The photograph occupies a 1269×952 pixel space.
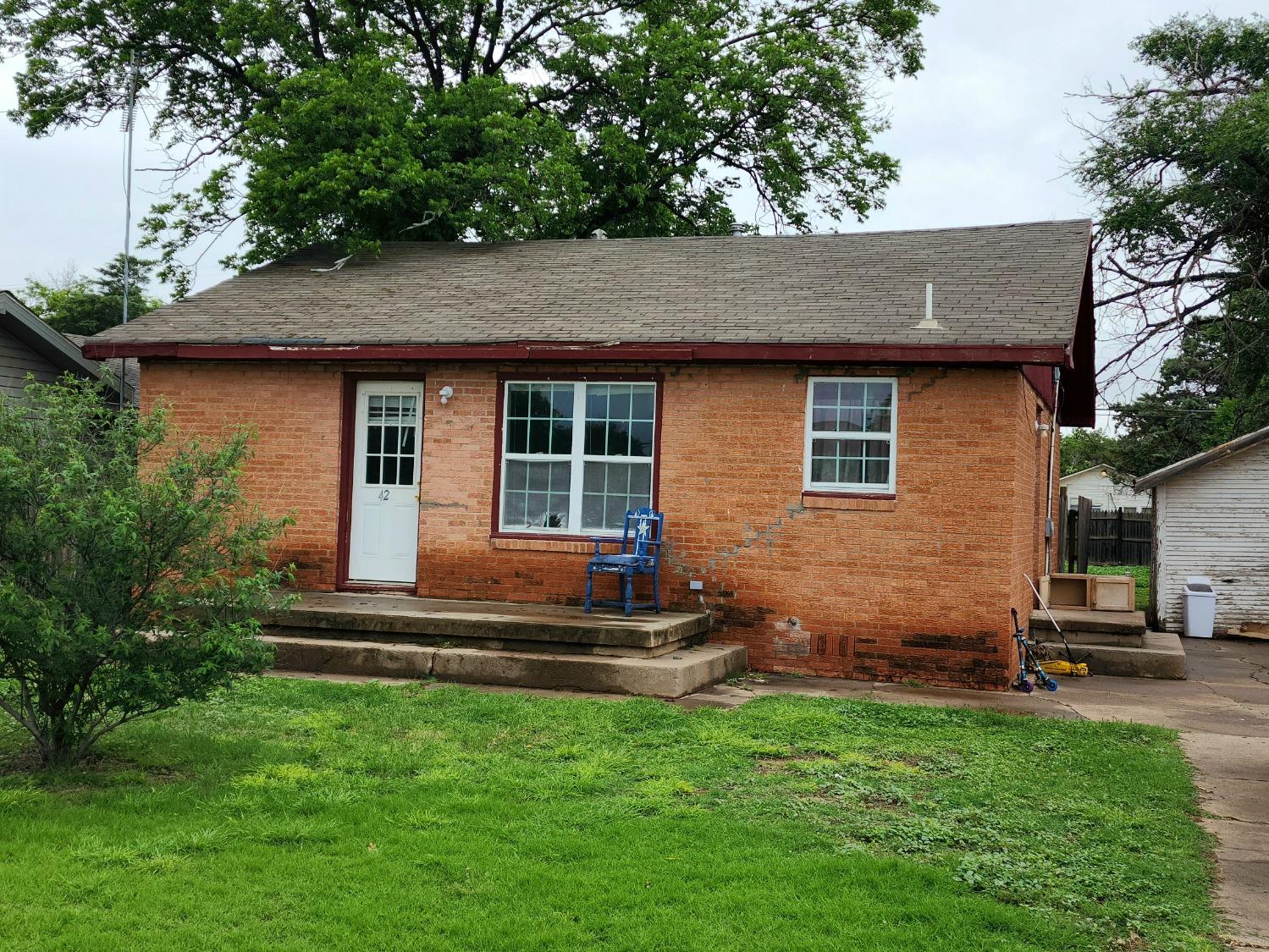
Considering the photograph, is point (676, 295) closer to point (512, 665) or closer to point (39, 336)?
point (512, 665)

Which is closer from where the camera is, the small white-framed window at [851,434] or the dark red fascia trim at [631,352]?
the dark red fascia trim at [631,352]

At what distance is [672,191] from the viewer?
22.8 metres

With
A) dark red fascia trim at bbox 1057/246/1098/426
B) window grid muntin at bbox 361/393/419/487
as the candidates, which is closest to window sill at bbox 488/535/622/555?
window grid muntin at bbox 361/393/419/487

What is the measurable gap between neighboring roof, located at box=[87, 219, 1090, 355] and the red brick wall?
0.41 m

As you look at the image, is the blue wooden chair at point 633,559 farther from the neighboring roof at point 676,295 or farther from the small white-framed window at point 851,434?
the neighboring roof at point 676,295

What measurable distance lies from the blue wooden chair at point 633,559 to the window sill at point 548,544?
110 millimetres

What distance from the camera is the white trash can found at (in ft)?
53.2

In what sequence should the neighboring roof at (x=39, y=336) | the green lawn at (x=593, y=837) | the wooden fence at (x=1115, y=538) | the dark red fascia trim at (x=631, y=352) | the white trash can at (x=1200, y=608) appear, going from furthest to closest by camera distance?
the wooden fence at (x=1115, y=538), the white trash can at (x=1200, y=608), the neighboring roof at (x=39, y=336), the dark red fascia trim at (x=631, y=352), the green lawn at (x=593, y=837)

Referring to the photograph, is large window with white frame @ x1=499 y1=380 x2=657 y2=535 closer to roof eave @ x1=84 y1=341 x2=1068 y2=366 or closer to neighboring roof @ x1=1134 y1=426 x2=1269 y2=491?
roof eave @ x1=84 y1=341 x2=1068 y2=366

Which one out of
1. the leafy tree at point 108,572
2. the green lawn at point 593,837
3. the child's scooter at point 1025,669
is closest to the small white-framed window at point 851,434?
the child's scooter at point 1025,669

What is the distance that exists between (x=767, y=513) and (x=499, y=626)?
9.12 ft

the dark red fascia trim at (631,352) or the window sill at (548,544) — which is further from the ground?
the dark red fascia trim at (631,352)

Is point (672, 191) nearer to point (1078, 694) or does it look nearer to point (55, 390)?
point (1078, 694)

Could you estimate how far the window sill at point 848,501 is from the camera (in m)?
10.6
